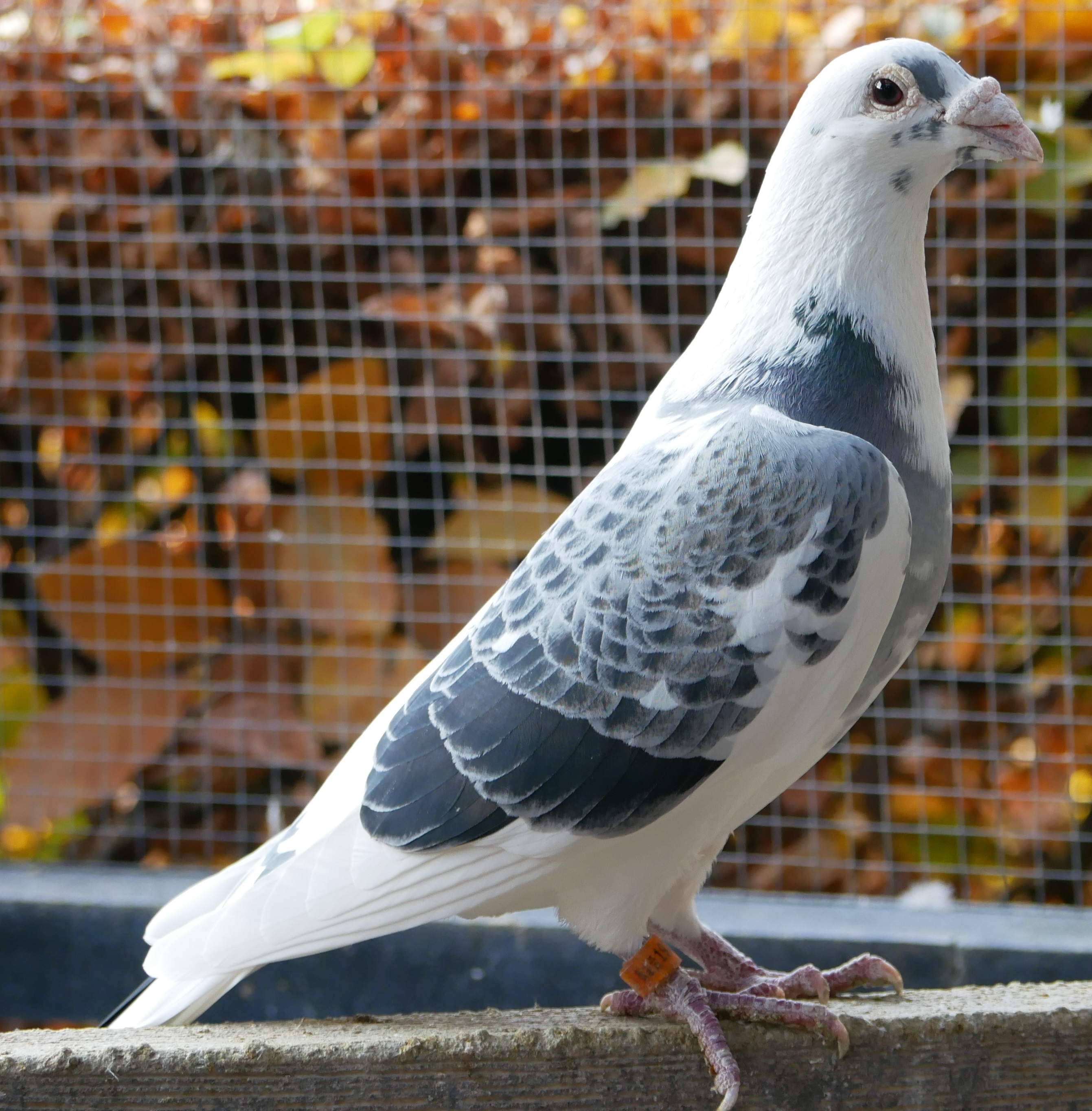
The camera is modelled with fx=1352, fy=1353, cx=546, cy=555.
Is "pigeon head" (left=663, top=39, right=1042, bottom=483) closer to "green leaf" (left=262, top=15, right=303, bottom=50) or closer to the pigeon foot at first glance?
the pigeon foot

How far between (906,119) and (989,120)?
0.07m

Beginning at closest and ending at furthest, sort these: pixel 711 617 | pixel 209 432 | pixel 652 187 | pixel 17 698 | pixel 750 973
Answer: pixel 711 617 < pixel 750 973 < pixel 652 187 < pixel 209 432 < pixel 17 698

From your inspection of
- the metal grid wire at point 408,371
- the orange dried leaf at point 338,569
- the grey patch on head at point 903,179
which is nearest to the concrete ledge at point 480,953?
the metal grid wire at point 408,371

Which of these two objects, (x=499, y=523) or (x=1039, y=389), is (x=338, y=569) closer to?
(x=499, y=523)

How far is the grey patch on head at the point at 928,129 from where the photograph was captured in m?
1.17

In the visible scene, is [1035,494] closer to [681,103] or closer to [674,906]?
[681,103]

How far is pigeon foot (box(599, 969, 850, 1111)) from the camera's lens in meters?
1.23

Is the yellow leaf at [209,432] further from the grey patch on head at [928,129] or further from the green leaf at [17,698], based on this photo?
the grey patch on head at [928,129]

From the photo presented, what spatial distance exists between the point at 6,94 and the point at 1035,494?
204 cm

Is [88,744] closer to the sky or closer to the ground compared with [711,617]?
closer to the ground

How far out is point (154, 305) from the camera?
2.55 meters

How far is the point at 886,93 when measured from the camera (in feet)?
3.85

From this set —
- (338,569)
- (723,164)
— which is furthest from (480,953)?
(723,164)

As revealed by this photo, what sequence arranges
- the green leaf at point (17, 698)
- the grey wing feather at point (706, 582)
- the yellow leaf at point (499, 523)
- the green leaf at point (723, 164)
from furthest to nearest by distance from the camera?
the green leaf at point (17, 698), the yellow leaf at point (499, 523), the green leaf at point (723, 164), the grey wing feather at point (706, 582)
